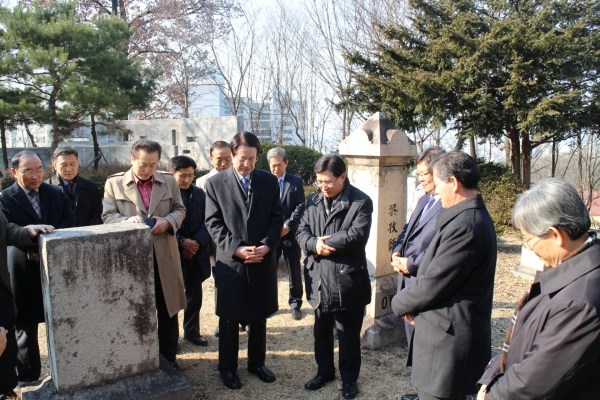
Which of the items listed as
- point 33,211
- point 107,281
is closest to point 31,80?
point 33,211

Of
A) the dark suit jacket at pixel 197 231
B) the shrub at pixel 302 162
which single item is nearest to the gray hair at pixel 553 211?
the dark suit jacket at pixel 197 231

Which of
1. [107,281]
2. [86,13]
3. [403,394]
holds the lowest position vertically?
[403,394]

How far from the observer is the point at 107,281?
2629 mm

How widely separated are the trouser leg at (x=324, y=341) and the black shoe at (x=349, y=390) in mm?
196

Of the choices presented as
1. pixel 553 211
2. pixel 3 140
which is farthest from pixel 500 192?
pixel 3 140

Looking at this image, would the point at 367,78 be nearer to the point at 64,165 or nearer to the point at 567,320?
the point at 64,165

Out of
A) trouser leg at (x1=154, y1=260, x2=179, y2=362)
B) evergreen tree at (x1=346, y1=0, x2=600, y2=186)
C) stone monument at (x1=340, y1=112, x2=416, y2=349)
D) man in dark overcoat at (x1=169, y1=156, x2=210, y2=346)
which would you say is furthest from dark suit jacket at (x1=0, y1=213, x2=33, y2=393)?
evergreen tree at (x1=346, y1=0, x2=600, y2=186)

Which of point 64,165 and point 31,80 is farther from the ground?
point 31,80

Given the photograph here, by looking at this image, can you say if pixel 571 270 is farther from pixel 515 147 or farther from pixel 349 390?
pixel 515 147

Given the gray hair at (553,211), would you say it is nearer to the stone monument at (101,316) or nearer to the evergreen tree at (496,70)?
the stone monument at (101,316)

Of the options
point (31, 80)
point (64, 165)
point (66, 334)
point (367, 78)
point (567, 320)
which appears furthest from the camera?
point (367, 78)

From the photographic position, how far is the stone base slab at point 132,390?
102 inches

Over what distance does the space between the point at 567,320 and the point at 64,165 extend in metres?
3.92

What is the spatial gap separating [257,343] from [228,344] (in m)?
0.23
